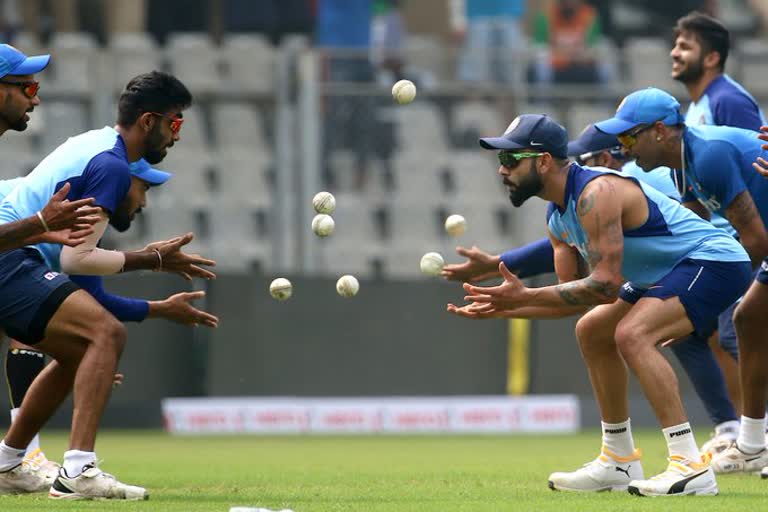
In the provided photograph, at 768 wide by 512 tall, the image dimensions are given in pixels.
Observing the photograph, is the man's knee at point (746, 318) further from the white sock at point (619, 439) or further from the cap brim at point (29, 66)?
the cap brim at point (29, 66)

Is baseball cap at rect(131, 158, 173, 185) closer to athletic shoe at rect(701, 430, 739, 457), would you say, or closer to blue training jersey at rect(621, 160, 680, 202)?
blue training jersey at rect(621, 160, 680, 202)

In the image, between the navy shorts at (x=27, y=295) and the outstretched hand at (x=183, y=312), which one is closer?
the navy shorts at (x=27, y=295)

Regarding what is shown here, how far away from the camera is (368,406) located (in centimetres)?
1598

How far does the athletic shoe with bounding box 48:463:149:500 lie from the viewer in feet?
25.6

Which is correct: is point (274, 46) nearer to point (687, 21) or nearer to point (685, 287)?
point (687, 21)

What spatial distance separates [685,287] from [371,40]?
36.3ft

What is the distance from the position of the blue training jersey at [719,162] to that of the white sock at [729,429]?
1811 millimetres

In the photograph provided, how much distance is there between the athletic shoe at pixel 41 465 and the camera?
8906mm

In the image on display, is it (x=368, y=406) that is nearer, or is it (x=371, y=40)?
(x=368, y=406)

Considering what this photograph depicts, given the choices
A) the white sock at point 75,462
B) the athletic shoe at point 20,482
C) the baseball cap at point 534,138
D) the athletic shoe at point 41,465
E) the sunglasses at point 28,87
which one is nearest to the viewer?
the white sock at point 75,462

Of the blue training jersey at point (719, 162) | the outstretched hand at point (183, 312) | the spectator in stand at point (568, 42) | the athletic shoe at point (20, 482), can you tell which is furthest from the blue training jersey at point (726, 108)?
the spectator in stand at point (568, 42)

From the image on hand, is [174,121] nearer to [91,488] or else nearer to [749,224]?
[91,488]

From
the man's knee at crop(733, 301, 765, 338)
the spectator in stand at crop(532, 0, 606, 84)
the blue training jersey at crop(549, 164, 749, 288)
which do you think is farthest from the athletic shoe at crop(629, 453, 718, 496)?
the spectator in stand at crop(532, 0, 606, 84)

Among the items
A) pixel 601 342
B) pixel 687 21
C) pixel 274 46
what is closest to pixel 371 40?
pixel 274 46
